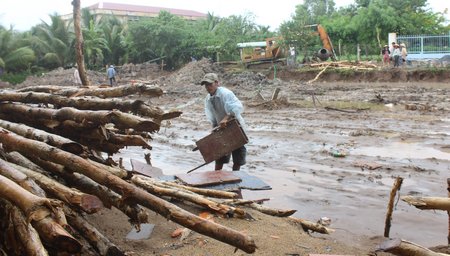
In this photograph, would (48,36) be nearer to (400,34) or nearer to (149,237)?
(400,34)

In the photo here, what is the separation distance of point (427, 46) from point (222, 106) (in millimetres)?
23438

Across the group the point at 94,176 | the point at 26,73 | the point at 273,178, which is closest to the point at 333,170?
the point at 273,178

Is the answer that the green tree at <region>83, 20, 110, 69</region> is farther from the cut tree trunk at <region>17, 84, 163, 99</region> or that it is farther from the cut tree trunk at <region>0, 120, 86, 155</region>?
the cut tree trunk at <region>0, 120, 86, 155</region>

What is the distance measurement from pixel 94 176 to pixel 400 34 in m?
30.3

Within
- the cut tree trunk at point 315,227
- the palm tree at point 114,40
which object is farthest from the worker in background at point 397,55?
the palm tree at point 114,40

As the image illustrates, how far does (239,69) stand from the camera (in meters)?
30.0

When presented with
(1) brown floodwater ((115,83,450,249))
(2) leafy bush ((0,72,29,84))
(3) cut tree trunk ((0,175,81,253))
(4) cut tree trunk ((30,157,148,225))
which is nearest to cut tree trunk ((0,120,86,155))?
(4) cut tree trunk ((30,157,148,225))

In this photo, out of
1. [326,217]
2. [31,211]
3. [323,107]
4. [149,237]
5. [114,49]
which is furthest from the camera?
[114,49]

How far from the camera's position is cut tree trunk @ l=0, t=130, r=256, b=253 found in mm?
2225

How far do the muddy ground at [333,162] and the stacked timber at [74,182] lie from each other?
21.0 inches

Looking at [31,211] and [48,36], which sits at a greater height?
[48,36]

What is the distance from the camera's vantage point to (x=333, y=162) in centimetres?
847

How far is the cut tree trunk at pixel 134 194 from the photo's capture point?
7.30ft

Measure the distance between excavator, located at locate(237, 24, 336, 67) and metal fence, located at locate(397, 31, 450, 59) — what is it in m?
4.13
